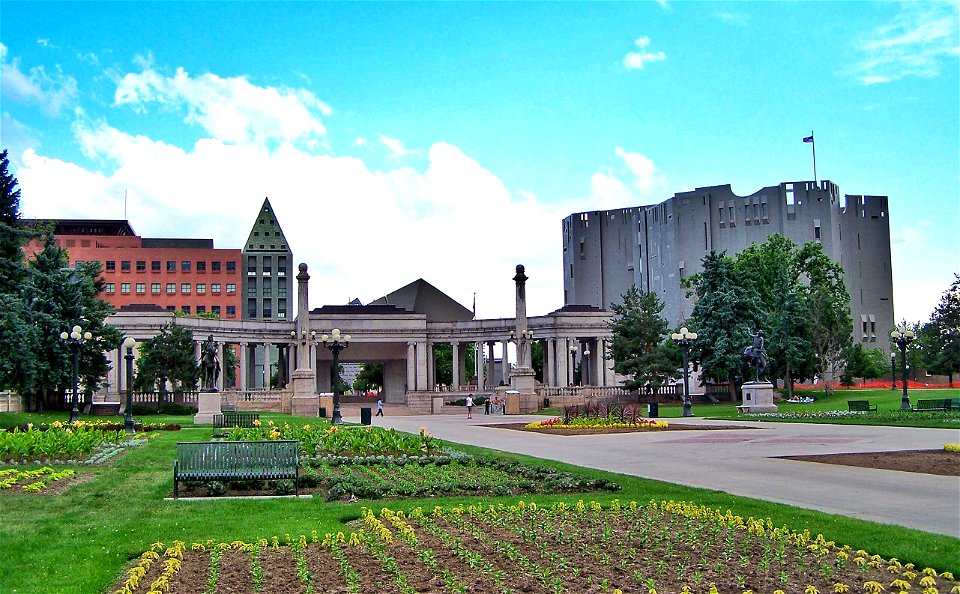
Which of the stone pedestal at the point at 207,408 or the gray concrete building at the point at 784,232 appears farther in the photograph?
the gray concrete building at the point at 784,232

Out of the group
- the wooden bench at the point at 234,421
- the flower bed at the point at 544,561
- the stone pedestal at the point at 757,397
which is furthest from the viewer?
the stone pedestal at the point at 757,397

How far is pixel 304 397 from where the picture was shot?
2495 inches

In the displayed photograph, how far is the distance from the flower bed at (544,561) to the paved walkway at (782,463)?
8.27ft

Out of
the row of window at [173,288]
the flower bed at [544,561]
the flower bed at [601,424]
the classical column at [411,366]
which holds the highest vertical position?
the row of window at [173,288]

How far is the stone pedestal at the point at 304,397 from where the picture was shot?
62812 millimetres

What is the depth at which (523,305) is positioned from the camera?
7262cm

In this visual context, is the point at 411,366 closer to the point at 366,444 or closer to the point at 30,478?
the point at 366,444

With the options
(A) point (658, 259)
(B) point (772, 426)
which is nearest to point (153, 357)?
(B) point (772, 426)

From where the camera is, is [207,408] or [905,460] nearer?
[905,460]

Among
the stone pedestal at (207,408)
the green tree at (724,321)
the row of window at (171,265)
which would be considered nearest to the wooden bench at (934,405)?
the green tree at (724,321)

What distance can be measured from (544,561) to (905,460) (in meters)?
13.9

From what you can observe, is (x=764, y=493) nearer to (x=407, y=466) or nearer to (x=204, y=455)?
(x=407, y=466)

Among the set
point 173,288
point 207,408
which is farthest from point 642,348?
point 173,288

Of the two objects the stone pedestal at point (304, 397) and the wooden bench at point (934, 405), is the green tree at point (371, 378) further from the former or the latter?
the wooden bench at point (934, 405)
